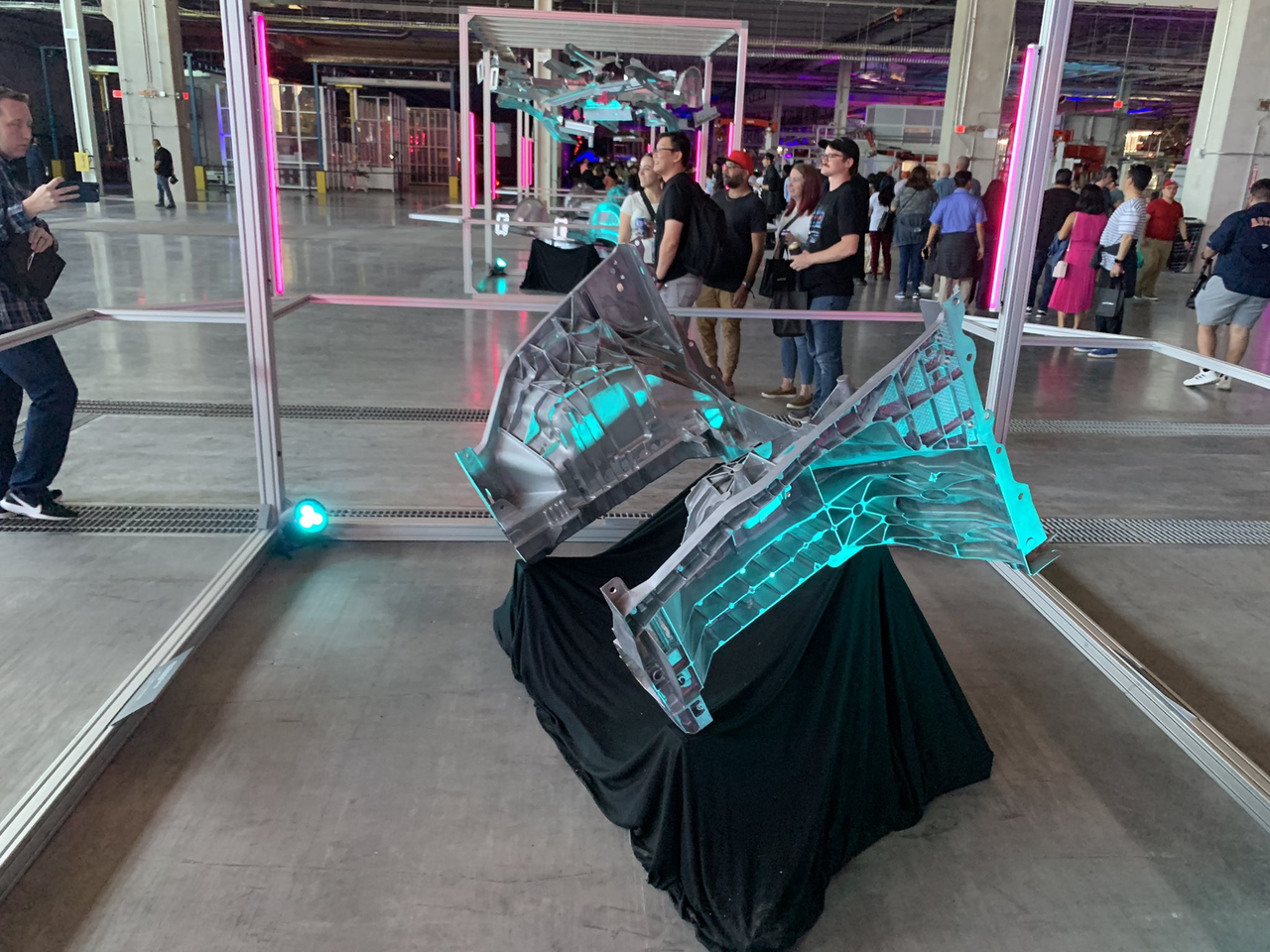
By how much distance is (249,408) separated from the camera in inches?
217

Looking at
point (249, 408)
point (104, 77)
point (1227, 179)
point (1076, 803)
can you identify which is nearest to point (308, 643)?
point (1076, 803)

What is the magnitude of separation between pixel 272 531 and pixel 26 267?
4.31 feet

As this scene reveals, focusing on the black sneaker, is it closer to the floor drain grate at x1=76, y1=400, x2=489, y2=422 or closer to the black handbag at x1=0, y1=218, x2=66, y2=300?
the black handbag at x1=0, y1=218, x2=66, y2=300

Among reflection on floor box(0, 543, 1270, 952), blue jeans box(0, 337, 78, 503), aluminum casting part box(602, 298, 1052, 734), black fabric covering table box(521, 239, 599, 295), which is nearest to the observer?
aluminum casting part box(602, 298, 1052, 734)

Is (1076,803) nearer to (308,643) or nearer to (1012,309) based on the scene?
(1012,309)

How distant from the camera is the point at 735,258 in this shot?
5.53m

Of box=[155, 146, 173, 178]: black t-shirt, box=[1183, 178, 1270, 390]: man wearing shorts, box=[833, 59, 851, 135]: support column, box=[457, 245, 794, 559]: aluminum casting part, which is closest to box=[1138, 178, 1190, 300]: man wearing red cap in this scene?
box=[1183, 178, 1270, 390]: man wearing shorts

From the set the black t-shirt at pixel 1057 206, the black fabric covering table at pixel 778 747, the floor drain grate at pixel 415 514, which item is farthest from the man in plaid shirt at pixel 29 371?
the black t-shirt at pixel 1057 206

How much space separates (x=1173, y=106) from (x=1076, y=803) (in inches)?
1555

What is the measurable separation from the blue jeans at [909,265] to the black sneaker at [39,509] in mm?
9353

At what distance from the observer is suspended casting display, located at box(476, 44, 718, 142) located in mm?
7383

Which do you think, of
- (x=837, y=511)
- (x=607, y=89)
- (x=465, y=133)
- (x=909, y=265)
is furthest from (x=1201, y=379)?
(x=837, y=511)

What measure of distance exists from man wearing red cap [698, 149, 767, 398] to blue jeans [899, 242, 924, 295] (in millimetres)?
5402

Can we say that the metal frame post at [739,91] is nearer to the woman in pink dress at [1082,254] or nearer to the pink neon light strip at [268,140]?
the woman in pink dress at [1082,254]
